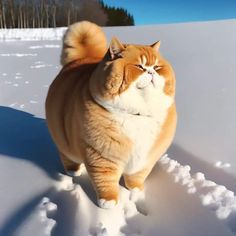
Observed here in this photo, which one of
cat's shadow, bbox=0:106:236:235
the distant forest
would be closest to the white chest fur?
cat's shadow, bbox=0:106:236:235

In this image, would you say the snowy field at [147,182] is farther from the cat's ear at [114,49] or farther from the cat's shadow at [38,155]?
the cat's ear at [114,49]

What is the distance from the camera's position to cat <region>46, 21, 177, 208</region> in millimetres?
1285

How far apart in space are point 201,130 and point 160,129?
1.01 m

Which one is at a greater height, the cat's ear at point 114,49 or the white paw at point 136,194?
the cat's ear at point 114,49

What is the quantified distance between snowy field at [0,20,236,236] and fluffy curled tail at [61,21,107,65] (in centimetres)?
53

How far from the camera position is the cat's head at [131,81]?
1.27m

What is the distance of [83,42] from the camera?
189cm

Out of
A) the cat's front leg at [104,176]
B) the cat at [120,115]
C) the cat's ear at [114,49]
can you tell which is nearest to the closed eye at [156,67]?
the cat at [120,115]

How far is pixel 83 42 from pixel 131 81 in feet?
2.31

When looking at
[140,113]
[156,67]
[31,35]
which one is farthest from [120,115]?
[31,35]

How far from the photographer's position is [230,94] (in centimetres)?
316

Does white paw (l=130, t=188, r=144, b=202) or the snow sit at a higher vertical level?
white paw (l=130, t=188, r=144, b=202)

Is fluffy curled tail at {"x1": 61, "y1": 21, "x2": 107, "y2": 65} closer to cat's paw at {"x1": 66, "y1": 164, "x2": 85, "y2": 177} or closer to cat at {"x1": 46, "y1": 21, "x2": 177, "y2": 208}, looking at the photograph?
cat at {"x1": 46, "y1": 21, "x2": 177, "y2": 208}

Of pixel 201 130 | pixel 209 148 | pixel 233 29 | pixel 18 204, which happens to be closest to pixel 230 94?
pixel 201 130
